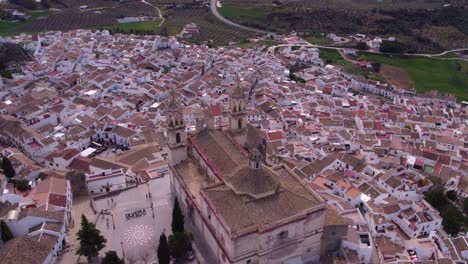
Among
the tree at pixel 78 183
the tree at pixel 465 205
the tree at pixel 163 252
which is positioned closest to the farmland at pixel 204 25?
the tree at pixel 78 183

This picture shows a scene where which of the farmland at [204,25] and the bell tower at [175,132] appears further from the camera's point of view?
the farmland at [204,25]

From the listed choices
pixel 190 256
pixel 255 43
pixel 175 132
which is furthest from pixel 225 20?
pixel 190 256

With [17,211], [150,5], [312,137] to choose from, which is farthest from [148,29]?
[17,211]

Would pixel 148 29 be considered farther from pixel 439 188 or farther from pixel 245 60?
pixel 439 188

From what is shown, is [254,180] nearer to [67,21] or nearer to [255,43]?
[255,43]

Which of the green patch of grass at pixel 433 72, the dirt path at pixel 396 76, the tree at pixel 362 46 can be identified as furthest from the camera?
the tree at pixel 362 46

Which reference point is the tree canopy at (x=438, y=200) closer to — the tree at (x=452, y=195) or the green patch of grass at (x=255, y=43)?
the tree at (x=452, y=195)
